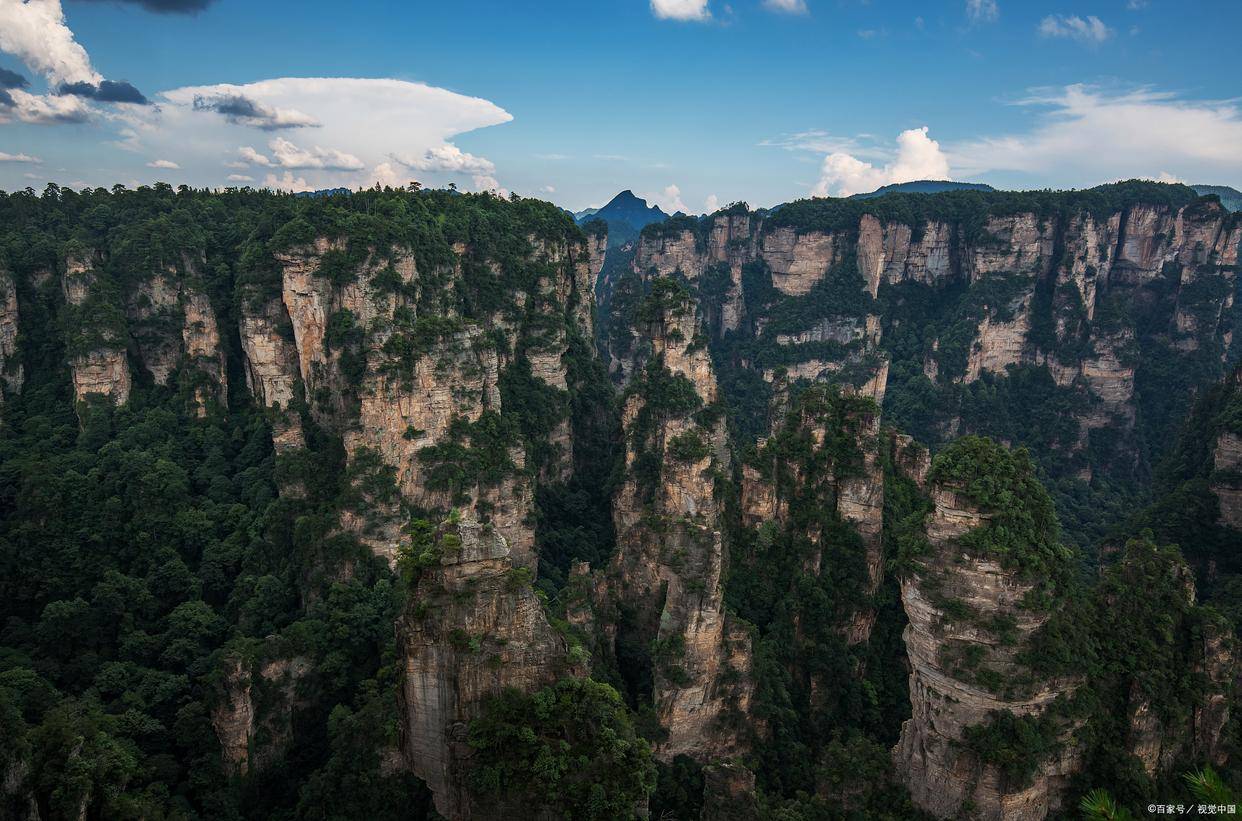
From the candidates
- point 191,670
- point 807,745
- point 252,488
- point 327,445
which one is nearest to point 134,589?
point 191,670

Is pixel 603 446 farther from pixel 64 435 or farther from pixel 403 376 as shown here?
pixel 64 435

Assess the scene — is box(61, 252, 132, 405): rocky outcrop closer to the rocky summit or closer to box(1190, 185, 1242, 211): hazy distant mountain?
the rocky summit

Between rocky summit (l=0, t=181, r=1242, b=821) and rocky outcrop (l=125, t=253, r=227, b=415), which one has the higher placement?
rocky outcrop (l=125, t=253, r=227, b=415)

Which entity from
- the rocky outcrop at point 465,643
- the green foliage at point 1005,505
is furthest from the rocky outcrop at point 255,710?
the green foliage at point 1005,505

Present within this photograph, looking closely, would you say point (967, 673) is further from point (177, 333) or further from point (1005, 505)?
point (177, 333)

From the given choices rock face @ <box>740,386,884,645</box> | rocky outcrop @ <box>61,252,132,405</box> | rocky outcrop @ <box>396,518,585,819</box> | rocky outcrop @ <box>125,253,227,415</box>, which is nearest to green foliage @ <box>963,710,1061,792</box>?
rock face @ <box>740,386,884,645</box>

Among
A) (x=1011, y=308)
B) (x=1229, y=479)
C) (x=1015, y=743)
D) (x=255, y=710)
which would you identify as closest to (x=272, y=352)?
(x=255, y=710)
